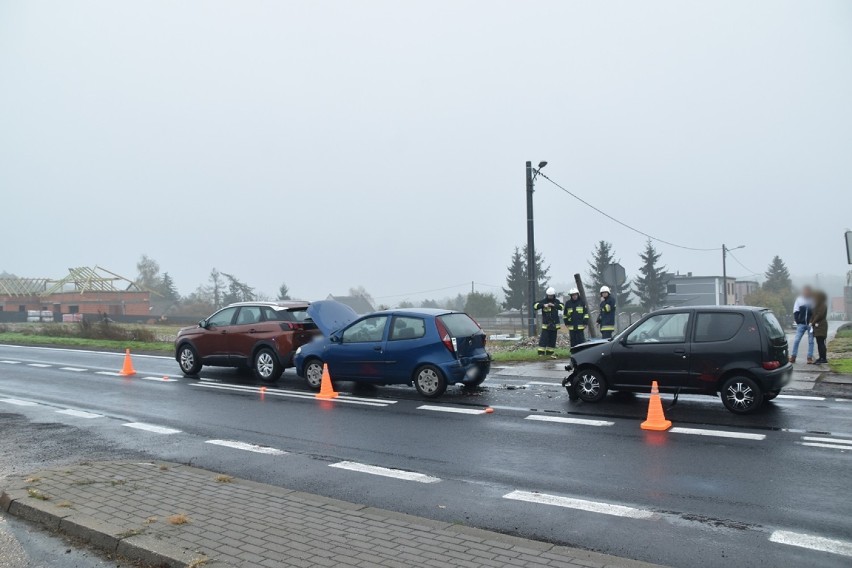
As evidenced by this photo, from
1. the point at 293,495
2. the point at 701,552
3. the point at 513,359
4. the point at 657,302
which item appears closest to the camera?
the point at 701,552

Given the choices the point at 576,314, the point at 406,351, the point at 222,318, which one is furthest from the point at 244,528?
the point at 576,314

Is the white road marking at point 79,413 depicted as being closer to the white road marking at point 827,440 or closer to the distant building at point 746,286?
the white road marking at point 827,440

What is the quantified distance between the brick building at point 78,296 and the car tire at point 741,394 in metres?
69.7

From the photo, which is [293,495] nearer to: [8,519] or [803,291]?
[8,519]

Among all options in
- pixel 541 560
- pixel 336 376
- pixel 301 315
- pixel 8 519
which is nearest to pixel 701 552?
pixel 541 560

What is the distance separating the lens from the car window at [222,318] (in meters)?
16.3

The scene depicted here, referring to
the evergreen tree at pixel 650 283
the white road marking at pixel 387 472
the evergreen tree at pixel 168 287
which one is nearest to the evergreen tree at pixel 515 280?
the evergreen tree at pixel 650 283

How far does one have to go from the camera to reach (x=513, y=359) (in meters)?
18.6

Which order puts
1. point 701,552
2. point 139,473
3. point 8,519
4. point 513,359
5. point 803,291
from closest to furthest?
point 701,552, point 8,519, point 139,473, point 803,291, point 513,359

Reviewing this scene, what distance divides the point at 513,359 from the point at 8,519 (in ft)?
45.4

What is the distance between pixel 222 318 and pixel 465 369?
6549 mm

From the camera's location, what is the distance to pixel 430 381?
12734 mm

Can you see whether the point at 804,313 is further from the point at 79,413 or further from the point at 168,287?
the point at 168,287

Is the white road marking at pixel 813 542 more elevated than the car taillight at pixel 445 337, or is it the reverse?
the car taillight at pixel 445 337
